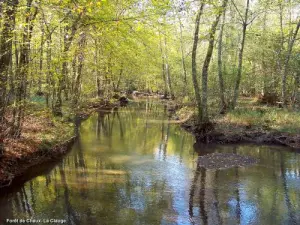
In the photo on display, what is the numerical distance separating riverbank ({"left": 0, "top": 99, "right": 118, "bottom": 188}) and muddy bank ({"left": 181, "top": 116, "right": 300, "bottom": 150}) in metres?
7.52

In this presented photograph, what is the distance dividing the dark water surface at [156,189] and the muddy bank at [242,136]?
1.05m

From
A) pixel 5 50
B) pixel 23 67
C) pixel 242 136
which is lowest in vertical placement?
pixel 242 136

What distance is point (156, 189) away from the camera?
9.83 m

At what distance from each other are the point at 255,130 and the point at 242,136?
1149 millimetres

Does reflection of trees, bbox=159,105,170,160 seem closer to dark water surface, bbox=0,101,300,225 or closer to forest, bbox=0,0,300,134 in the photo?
dark water surface, bbox=0,101,300,225

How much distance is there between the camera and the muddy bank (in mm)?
16734

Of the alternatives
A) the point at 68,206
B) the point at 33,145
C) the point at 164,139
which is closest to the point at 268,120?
the point at 164,139

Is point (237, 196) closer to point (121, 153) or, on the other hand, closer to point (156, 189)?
point (156, 189)

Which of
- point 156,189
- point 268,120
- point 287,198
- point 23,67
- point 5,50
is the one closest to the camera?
point 287,198

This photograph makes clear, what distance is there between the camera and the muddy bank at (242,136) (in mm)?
16734

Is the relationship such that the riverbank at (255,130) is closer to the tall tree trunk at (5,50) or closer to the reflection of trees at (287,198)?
the reflection of trees at (287,198)

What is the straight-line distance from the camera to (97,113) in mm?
29156

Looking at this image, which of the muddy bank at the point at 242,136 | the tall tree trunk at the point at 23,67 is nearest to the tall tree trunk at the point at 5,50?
the tall tree trunk at the point at 23,67

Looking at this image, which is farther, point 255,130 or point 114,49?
point 114,49
